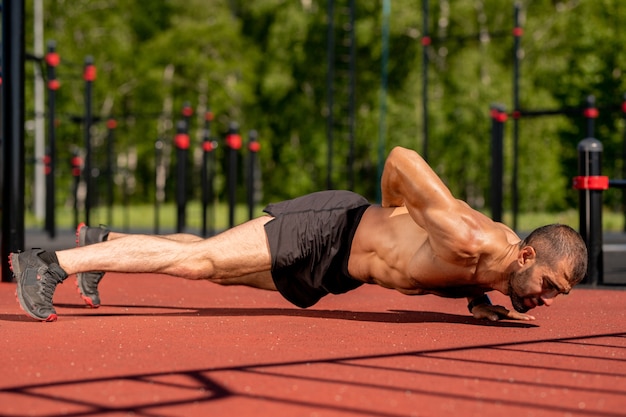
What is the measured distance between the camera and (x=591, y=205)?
719cm

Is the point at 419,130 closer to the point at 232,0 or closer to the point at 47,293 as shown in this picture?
the point at 232,0

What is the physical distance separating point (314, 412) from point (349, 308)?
9.90 ft

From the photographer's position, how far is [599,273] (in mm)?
7312

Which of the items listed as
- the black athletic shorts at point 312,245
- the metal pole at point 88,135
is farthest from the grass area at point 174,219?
the black athletic shorts at point 312,245

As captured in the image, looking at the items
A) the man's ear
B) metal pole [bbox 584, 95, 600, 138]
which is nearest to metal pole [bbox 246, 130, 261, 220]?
metal pole [bbox 584, 95, 600, 138]

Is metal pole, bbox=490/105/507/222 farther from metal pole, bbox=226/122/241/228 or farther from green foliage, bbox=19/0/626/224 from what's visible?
green foliage, bbox=19/0/626/224

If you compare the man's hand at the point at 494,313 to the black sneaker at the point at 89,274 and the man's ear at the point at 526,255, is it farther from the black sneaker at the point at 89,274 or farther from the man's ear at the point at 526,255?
the black sneaker at the point at 89,274

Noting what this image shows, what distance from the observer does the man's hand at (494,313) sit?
5039 millimetres

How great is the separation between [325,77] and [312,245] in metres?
30.9

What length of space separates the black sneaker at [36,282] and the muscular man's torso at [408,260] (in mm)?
1266

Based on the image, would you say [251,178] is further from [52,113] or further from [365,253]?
[365,253]

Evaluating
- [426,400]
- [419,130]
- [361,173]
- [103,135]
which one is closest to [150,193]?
[103,135]

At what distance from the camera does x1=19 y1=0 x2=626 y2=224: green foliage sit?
106 ft

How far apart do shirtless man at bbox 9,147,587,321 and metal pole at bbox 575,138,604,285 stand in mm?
2245
